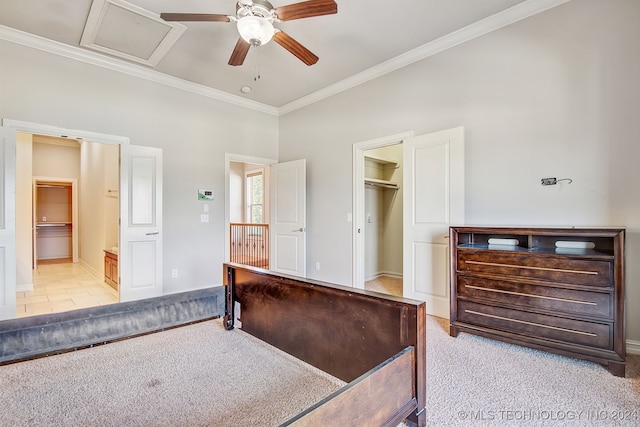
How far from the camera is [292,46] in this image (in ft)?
8.89

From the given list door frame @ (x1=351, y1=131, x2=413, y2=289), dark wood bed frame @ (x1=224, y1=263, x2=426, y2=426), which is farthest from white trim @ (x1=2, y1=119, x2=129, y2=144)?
door frame @ (x1=351, y1=131, x2=413, y2=289)

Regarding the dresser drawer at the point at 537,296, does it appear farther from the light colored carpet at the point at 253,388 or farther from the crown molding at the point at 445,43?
the crown molding at the point at 445,43

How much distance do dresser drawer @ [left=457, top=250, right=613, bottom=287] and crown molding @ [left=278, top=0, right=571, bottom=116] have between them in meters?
2.21

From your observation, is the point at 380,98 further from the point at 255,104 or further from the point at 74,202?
the point at 74,202

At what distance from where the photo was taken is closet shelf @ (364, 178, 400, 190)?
16.7 ft

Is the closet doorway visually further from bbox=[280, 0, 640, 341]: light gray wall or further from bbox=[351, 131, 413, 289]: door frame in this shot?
bbox=[280, 0, 640, 341]: light gray wall

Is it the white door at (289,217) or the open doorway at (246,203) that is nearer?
the white door at (289,217)

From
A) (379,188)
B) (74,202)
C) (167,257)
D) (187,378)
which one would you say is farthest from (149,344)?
(74,202)

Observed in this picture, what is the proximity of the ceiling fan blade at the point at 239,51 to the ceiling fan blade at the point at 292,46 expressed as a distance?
282mm

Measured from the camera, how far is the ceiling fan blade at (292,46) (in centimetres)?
257

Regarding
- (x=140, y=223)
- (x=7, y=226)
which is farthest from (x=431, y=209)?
(x=7, y=226)

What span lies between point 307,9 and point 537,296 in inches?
110

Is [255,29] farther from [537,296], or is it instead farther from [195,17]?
[537,296]

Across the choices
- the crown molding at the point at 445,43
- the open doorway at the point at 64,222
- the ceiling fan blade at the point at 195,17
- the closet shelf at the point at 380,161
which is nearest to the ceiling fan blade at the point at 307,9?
the ceiling fan blade at the point at 195,17
